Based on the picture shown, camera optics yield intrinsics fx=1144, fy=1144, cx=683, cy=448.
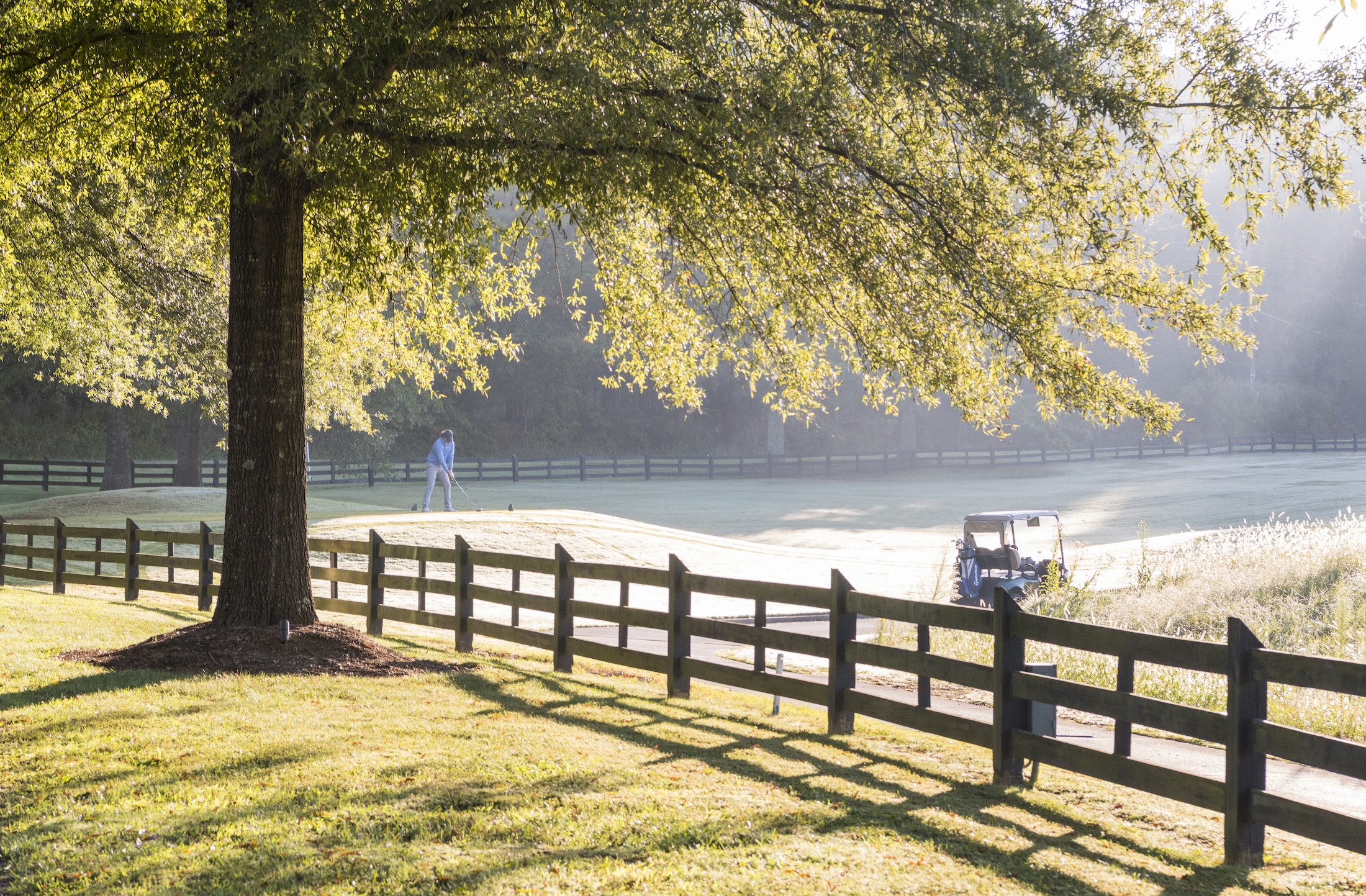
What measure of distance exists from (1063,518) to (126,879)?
116 ft

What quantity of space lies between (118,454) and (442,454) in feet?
54.4

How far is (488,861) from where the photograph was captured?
503cm

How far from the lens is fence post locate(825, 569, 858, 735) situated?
8.24 metres

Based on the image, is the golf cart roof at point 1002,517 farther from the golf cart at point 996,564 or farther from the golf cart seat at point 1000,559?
the golf cart seat at point 1000,559

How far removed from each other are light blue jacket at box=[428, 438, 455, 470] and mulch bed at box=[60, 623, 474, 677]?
17.6m

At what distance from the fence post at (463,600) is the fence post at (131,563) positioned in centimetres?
678

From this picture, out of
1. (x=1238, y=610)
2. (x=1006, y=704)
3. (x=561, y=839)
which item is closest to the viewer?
(x=561, y=839)

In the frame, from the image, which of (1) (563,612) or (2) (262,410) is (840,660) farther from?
(2) (262,410)

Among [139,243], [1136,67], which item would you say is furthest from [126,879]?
[139,243]

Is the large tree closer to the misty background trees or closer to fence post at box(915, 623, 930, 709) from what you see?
fence post at box(915, 623, 930, 709)

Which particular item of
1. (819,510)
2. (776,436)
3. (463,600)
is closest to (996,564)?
(463,600)

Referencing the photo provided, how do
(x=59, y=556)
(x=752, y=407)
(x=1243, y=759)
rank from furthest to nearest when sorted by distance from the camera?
1. (x=752, y=407)
2. (x=59, y=556)
3. (x=1243, y=759)

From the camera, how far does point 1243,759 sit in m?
5.59

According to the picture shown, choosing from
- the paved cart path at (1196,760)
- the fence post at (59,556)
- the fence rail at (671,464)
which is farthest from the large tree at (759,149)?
the fence rail at (671,464)
